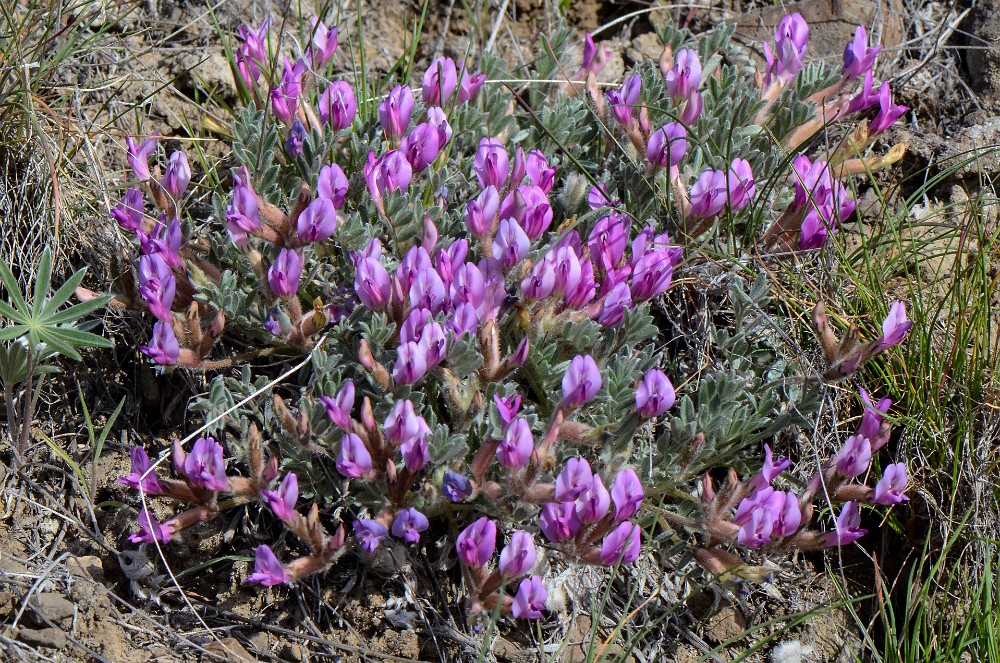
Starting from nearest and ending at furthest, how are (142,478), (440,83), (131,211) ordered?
(142,478) < (131,211) < (440,83)

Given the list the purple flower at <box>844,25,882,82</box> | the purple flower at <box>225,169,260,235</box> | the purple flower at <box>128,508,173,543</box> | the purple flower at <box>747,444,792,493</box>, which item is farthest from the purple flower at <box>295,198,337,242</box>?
the purple flower at <box>844,25,882,82</box>

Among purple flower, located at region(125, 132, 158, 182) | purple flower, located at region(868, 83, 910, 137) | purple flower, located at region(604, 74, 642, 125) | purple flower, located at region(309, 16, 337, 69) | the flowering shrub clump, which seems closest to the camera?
the flowering shrub clump

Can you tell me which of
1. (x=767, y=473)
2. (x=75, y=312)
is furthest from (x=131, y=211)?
(x=767, y=473)

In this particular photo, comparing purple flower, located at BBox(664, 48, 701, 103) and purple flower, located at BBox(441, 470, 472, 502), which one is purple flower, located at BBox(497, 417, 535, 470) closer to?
purple flower, located at BBox(441, 470, 472, 502)

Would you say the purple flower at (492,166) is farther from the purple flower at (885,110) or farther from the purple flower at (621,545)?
the purple flower at (885,110)

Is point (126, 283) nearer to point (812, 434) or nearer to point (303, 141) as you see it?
point (303, 141)

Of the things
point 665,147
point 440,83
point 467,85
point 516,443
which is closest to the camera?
point 516,443

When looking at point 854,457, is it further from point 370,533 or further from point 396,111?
point 396,111
